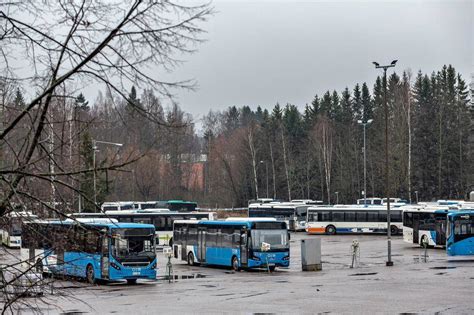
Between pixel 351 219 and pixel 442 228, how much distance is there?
1993 cm

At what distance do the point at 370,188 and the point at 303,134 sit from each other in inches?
859

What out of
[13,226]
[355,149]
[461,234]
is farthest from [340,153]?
[13,226]

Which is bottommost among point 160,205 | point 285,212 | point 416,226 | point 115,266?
point 115,266

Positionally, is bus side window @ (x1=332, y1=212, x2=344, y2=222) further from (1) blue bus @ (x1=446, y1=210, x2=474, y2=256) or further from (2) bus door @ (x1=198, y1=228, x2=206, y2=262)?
(2) bus door @ (x1=198, y1=228, x2=206, y2=262)

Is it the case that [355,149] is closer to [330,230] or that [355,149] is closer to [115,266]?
[330,230]

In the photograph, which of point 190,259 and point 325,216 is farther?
point 325,216

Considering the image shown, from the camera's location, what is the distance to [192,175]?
396ft

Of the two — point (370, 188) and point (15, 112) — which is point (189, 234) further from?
point (370, 188)

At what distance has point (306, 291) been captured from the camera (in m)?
28.6

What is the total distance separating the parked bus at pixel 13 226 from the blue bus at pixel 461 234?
41.4 m

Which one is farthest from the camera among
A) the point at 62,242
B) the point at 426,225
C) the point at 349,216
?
the point at 349,216

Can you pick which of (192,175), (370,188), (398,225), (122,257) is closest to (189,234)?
(122,257)

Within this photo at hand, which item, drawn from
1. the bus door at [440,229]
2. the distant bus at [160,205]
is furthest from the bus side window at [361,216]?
the bus door at [440,229]

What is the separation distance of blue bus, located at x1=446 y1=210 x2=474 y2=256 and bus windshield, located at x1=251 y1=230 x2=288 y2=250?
434 inches
